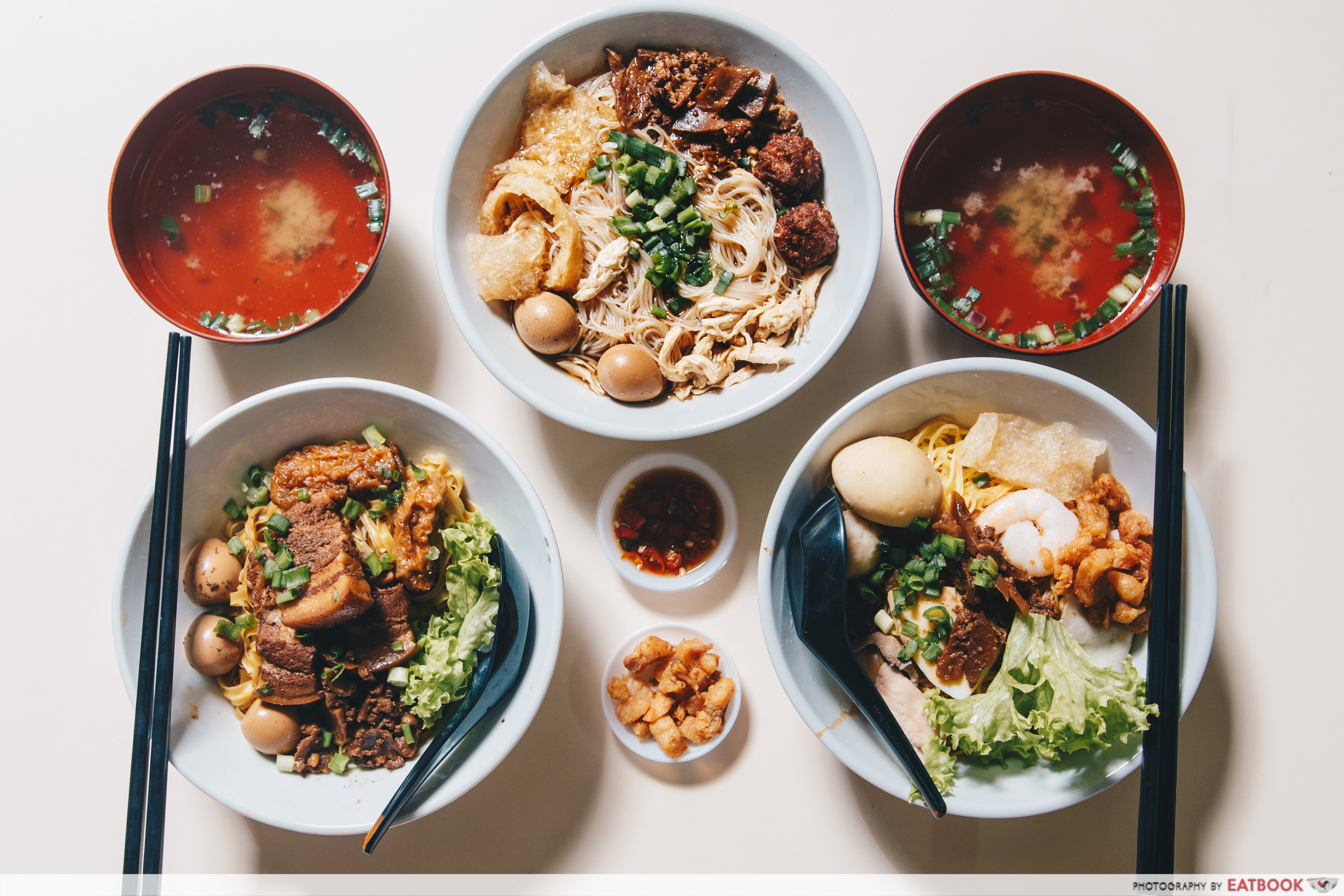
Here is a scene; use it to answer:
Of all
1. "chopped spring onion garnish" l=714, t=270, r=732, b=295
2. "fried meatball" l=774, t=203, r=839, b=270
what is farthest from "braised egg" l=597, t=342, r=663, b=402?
"fried meatball" l=774, t=203, r=839, b=270

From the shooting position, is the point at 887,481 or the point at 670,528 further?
the point at 670,528

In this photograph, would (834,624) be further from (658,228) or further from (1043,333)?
(658,228)

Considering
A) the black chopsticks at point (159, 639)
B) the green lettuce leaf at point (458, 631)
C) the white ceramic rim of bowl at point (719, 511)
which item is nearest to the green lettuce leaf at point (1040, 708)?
the white ceramic rim of bowl at point (719, 511)

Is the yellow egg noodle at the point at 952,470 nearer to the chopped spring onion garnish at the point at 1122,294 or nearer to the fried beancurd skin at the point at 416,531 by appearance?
the chopped spring onion garnish at the point at 1122,294

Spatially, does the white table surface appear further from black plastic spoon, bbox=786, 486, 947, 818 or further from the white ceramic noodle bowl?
black plastic spoon, bbox=786, 486, 947, 818

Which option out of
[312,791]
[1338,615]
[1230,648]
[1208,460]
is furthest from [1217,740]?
[312,791]

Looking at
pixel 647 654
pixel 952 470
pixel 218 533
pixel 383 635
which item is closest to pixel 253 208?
pixel 218 533
